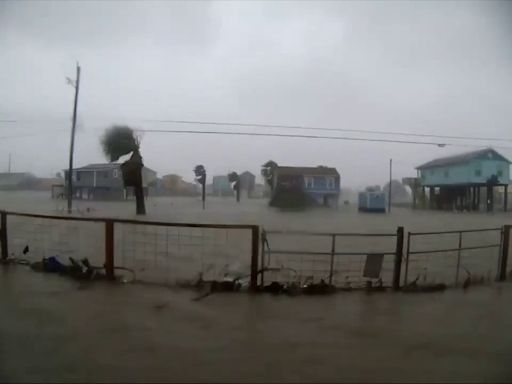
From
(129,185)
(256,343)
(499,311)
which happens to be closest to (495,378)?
(499,311)

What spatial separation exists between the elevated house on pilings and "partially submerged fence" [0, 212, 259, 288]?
60.1 inches

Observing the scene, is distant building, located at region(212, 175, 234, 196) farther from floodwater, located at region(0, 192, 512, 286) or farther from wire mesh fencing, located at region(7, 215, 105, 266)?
wire mesh fencing, located at region(7, 215, 105, 266)

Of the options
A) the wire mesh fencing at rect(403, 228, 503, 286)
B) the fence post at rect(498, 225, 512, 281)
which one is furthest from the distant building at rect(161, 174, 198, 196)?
the fence post at rect(498, 225, 512, 281)

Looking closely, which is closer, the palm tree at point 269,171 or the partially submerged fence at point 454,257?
the palm tree at point 269,171

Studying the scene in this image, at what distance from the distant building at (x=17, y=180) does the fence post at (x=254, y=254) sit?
185cm

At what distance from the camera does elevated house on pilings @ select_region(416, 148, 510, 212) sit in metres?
2.44

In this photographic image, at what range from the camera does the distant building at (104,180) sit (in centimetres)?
230

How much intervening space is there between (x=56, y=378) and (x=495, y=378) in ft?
7.38

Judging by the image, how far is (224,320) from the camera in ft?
7.32

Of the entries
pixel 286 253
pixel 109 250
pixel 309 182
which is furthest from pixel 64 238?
pixel 309 182

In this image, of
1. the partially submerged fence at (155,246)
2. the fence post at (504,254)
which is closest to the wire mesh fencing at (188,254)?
the partially submerged fence at (155,246)

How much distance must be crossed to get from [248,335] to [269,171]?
113 centimetres

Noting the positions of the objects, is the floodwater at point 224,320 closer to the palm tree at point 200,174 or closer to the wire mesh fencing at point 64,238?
the wire mesh fencing at point 64,238

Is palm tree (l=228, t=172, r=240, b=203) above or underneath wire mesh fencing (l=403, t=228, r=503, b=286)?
above
